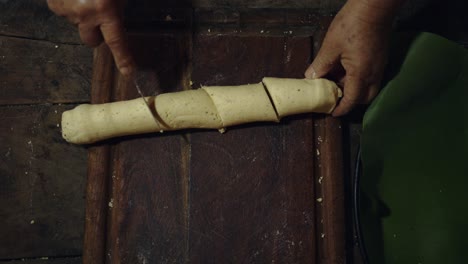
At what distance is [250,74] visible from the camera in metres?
1.72

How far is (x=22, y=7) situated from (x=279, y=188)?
4.59 ft

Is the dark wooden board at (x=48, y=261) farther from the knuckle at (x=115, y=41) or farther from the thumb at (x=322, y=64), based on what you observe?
the thumb at (x=322, y=64)

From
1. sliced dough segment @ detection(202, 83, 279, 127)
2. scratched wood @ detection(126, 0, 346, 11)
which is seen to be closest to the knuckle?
sliced dough segment @ detection(202, 83, 279, 127)

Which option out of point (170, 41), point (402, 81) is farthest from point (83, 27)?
point (402, 81)

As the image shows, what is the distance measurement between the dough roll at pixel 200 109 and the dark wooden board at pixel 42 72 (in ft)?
0.58

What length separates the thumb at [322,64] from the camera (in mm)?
1567

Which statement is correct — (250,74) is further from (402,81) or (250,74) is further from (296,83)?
(402,81)

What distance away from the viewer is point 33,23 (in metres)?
1.80

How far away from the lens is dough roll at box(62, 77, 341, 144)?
1.58m

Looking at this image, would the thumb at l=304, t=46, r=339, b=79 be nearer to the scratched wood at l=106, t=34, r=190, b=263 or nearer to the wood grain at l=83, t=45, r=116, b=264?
the scratched wood at l=106, t=34, r=190, b=263

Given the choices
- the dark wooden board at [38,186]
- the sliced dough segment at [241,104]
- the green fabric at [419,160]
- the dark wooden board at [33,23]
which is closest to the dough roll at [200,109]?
the sliced dough segment at [241,104]

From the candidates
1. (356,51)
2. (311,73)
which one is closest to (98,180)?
(311,73)

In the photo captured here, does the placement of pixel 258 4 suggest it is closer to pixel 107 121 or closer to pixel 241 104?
pixel 241 104

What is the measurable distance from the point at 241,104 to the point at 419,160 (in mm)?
748
